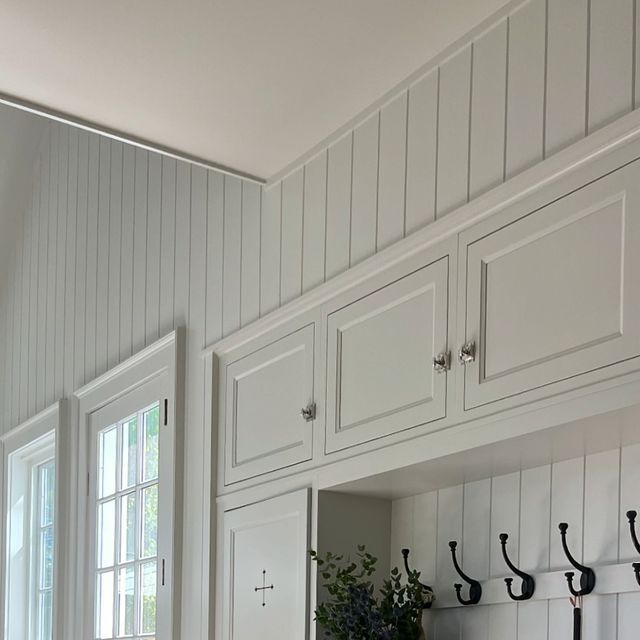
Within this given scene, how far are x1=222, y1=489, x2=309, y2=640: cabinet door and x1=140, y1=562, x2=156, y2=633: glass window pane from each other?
59 centimetres

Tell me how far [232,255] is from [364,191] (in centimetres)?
70

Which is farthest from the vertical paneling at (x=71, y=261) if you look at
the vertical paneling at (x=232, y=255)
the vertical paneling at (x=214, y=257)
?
the vertical paneling at (x=232, y=255)

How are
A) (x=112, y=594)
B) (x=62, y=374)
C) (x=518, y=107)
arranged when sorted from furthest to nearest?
(x=62, y=374) < (x=112, y=594) < (x=518, y=107)

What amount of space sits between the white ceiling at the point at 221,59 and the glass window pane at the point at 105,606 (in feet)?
5.88

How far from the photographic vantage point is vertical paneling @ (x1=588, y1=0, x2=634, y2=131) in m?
1.86

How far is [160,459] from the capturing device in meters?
3.47

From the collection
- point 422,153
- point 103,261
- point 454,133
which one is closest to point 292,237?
point 422,153

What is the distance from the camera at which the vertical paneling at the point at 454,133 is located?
2.24 meters

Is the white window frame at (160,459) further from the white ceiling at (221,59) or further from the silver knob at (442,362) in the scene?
the silver knob at (442,362)

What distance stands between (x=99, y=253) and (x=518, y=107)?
2.44 metres

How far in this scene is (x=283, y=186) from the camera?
115 inches

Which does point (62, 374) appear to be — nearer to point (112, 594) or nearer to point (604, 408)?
point (112, 594)

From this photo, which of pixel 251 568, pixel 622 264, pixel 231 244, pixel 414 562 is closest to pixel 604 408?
pixel 622 264

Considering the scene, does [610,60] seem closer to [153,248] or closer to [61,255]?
[153,248]
